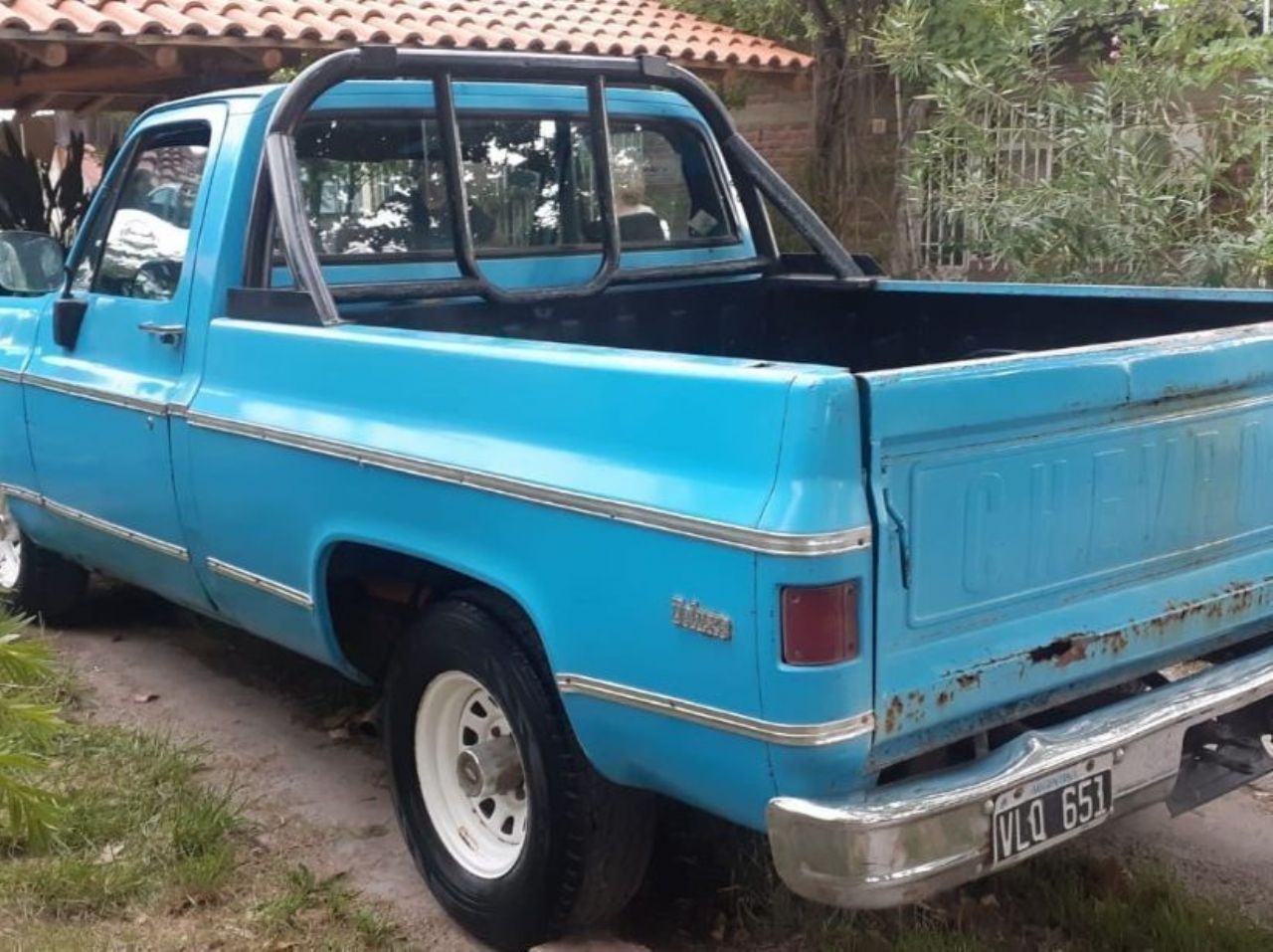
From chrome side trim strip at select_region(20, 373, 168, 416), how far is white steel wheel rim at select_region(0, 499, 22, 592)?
31.6 inches

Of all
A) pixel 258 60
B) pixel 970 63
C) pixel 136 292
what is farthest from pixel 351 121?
pixel 258 60

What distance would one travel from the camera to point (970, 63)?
742 centimetres

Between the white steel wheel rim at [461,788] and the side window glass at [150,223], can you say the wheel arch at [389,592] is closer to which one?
the white steel wheel rim at [461,788]

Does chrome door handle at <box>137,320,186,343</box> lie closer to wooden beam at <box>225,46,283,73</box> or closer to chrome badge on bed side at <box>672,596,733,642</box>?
chrome badge on bed side at <box>672,596,733,642</box>

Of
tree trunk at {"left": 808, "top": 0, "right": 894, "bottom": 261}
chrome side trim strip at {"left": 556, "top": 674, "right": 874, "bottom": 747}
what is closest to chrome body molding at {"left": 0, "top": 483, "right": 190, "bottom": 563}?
chrome side trim strip at {"left": 556, "top": 674, "right": 874, "bottom": 747}

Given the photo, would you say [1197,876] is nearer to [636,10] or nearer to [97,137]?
[636,10]

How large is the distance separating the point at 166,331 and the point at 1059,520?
2.65 meters

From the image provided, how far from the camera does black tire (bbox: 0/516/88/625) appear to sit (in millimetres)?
5438

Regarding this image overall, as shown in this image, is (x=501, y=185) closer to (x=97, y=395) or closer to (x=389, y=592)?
(x=97, y=395)

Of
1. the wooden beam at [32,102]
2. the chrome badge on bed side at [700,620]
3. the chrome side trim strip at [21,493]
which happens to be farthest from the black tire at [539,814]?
the wooden beam at [32,102]

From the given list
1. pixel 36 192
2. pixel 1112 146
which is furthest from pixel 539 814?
pixel 36 192

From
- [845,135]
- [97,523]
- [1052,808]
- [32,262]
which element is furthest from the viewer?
[845,135]

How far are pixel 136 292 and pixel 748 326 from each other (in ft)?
6.55

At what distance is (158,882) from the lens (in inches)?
140
